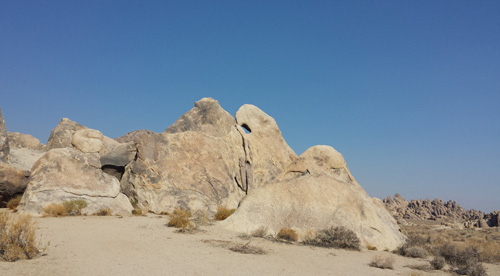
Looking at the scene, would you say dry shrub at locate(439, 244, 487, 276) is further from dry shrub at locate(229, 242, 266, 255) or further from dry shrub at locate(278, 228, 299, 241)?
dry shrub at locate(229, 242, 266, 255)

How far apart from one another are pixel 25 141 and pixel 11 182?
57.0 ft

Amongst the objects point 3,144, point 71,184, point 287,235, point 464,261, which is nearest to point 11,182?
point 71,184

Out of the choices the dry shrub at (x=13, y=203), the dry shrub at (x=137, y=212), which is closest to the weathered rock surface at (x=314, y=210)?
the dry shrub at (x=137, y=212)

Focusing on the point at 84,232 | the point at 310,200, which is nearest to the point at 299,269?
the point at 310,200

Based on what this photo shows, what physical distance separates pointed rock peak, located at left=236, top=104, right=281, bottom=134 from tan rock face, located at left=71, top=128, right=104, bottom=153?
962 cm

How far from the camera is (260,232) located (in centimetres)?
1086

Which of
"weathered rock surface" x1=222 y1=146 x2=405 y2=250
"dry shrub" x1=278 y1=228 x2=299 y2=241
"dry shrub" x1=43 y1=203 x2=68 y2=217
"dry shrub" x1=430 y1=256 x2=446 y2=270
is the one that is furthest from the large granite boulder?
"dry shrub" x1=430 y1=256 x2=446 y2=270

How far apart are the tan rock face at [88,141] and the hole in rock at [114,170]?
0.99 metres

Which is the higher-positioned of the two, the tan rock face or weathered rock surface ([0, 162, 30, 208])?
the tan rock face

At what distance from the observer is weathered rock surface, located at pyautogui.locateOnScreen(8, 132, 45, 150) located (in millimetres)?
28156

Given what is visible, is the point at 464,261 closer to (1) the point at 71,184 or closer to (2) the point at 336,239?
(2) the point at 336,239

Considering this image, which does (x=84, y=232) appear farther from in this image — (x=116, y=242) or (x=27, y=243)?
(x=27, y=243)

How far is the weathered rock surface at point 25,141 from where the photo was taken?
28156mm

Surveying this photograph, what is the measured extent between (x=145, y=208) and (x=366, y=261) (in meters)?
11.0
